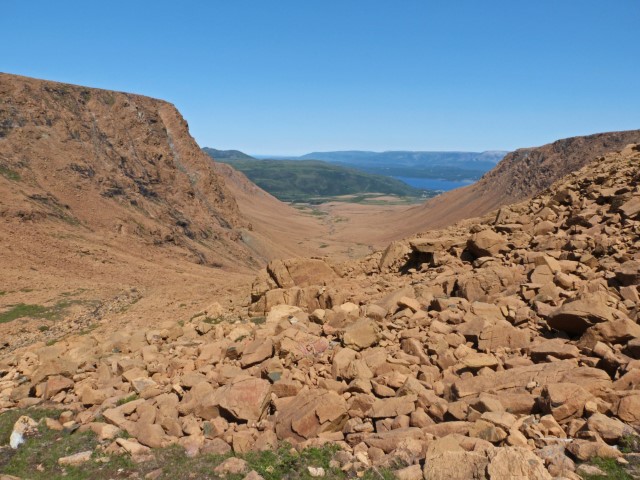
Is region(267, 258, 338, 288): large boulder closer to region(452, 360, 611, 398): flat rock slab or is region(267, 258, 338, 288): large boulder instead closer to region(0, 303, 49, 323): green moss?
region(452, 360, 611, 398): flat rock slab

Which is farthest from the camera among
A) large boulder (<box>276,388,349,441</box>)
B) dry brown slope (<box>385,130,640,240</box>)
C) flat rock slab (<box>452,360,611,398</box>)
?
dry brown slope (<box>385,130,640,240</box>)

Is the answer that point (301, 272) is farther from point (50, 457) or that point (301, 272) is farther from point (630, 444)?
point (630, 444)

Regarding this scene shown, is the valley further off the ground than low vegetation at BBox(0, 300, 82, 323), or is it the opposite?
the valley

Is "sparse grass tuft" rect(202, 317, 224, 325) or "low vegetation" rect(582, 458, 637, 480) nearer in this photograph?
"low vegetation" rect(582, 458, 637, 480)

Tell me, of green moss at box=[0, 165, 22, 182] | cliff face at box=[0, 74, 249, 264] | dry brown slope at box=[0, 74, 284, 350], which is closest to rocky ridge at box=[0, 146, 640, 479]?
dry brown slope at box=[0, 74, 284, 350]

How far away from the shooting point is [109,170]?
47.5 metres

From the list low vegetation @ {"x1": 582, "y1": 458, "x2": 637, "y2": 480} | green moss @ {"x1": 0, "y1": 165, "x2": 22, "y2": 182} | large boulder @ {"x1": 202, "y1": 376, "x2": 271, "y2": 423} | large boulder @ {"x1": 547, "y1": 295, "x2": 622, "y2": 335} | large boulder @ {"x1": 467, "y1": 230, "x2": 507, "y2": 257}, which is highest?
green moss @ {"x1": 0, "y1": 165, "x2": 22, "y2": 182}

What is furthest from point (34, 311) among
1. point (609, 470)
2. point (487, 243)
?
point (609, 470)

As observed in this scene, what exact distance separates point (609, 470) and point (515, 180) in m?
95.2

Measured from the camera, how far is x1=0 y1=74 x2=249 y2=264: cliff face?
130ft

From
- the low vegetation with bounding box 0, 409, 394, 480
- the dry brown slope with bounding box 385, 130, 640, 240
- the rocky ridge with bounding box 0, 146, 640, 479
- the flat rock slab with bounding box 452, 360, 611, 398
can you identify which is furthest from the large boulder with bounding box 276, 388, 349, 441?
the dry brown slope with bounding box 385, 130, 640, 240

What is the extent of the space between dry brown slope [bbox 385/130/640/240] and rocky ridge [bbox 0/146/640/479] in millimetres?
76356

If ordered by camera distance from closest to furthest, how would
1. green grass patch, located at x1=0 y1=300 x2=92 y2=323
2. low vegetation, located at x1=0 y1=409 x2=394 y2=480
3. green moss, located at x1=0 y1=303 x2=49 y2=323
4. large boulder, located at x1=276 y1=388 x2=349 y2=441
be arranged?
low vegetation, located at x1=0 y1=409 x2=394 y2=480 → large boulder, located at x1=276 y1=388 x2=349 y2=441 → green moss, located at x1=0 y1=303 x2=49 y2=323 → green grass patch, located at x1=0 y1=300 x2=92 y2=323

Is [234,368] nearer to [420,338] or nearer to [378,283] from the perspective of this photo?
[420,338]
